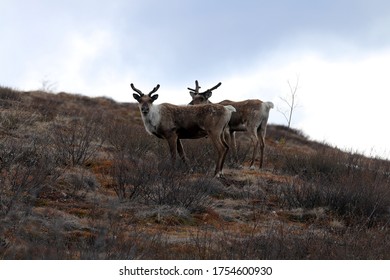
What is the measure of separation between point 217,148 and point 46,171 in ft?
13.7

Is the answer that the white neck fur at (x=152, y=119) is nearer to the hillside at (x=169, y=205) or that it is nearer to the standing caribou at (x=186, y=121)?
the standing caribou at (x=186, y=121)

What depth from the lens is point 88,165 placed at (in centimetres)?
1292

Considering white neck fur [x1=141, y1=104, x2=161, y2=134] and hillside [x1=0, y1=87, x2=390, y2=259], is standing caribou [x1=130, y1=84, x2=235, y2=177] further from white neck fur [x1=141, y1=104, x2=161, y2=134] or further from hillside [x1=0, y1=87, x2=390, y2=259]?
hillside [x1=0, y1=87, x2=390, y2=259]

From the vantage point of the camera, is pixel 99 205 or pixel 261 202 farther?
pixel 261 202

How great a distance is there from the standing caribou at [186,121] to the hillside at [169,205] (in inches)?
20.8

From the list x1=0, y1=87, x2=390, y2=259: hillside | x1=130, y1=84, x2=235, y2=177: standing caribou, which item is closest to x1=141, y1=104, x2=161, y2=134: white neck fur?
x1=130, y1=84, x2=235, y2=177: standing caribou

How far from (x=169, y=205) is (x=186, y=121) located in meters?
3.71

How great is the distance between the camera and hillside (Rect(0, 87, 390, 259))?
707 centimetres

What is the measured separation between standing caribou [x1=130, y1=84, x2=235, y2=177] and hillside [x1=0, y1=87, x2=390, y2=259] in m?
0.53

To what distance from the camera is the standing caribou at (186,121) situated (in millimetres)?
13328

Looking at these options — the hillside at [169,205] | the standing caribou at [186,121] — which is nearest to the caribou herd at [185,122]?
the standing caribou at [186,121]
